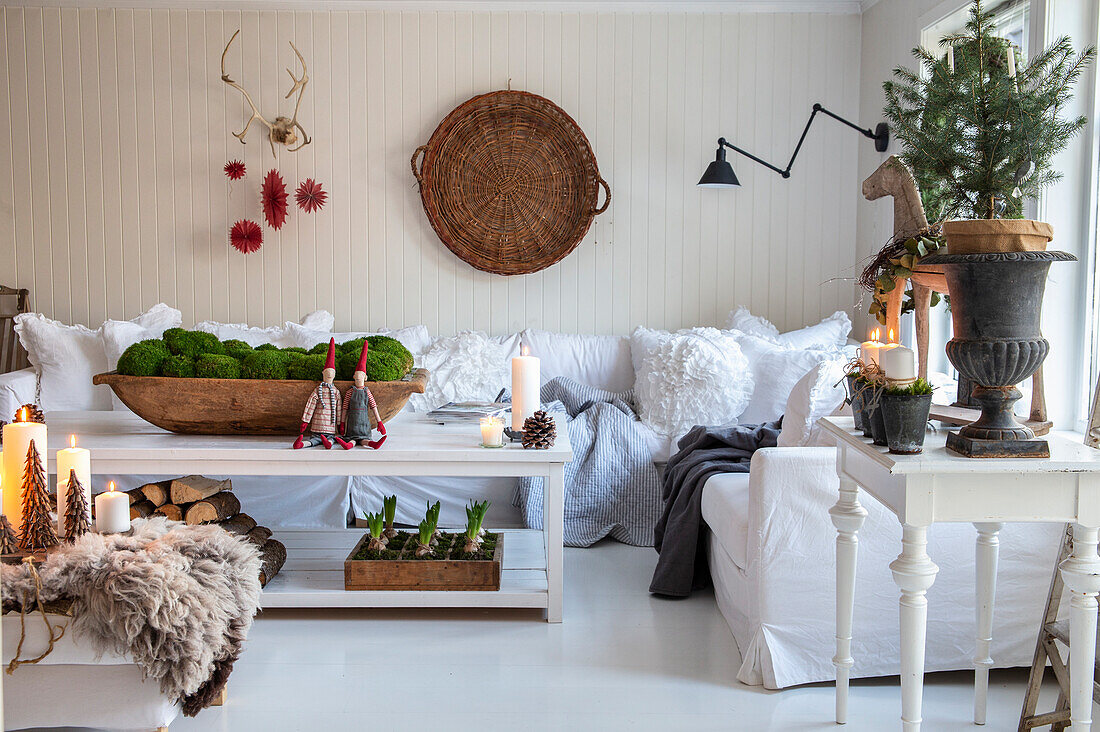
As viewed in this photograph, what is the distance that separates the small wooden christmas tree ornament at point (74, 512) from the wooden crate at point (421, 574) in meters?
0.85

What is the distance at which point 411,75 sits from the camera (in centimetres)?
438

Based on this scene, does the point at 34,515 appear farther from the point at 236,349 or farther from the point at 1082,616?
the point at 1082,616

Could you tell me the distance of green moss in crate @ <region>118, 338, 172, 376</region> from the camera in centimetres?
269

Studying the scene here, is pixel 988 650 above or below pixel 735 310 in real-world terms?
below

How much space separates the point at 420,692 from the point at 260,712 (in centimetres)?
37

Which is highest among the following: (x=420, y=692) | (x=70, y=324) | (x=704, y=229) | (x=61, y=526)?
(x=704, y=229)

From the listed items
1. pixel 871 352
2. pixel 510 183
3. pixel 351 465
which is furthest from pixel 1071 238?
pixel 510 183

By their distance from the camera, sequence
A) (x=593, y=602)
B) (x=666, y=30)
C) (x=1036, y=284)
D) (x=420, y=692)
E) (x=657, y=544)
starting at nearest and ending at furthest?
(x=1036, y=284)
(x=420, y=692)
(x=593, y=602)
(x=657, y=544)
(x=666, y=30)

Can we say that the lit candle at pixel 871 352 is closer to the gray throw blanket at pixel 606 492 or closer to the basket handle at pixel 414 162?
the gray throw blanket at pixel 606 492

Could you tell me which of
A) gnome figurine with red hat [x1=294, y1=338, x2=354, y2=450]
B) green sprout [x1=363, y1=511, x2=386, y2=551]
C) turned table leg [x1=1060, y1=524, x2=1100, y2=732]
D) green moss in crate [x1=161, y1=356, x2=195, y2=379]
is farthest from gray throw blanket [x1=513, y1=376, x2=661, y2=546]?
turned table leg [x1=1060, y1=524, x2=1100, y2=732]

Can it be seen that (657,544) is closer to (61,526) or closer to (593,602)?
(593,602)

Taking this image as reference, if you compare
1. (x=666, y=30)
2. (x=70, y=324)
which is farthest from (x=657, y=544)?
(x=70, y=324)

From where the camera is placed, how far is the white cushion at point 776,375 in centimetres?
366

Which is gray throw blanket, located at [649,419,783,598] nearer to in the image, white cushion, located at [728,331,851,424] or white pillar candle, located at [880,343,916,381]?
white cushion, located at [728,331,851,424]
